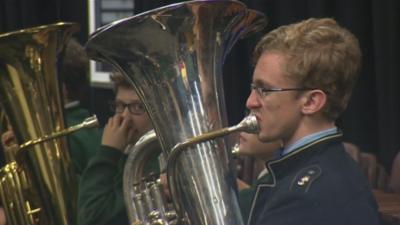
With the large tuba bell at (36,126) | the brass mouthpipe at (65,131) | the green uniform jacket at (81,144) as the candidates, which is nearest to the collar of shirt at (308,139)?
the brass mouthpipe at (65,131)

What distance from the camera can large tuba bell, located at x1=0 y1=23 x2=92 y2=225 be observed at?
213cm

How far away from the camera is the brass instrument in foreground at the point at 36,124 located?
2.13 meters

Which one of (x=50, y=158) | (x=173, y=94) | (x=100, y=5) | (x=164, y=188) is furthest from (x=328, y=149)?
(x=100, y=5)

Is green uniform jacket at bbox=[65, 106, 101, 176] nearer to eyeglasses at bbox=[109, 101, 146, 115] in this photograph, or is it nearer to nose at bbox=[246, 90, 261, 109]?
eyeglasses at bbox=[109, 101, 146, 115]

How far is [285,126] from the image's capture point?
164 centimetres

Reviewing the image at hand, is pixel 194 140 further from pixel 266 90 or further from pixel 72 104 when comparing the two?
pixel 72 104

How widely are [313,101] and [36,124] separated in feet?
2.63

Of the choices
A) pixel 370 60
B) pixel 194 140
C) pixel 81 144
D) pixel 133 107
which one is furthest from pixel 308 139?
pixel 370 60

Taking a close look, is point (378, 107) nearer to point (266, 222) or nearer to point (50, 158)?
point (50, 158)

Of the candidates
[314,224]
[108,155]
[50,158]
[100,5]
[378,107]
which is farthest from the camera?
[100,5]

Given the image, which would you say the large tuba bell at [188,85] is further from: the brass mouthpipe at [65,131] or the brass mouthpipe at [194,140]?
the brass mouthpipe at [65,131]

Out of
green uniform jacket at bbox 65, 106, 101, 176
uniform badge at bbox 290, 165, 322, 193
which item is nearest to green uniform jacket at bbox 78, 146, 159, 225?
green uniform jacket at bbox 65, 106, 101, 176

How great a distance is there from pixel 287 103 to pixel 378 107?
1.42 metres

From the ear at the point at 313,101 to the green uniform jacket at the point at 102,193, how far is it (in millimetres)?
833
